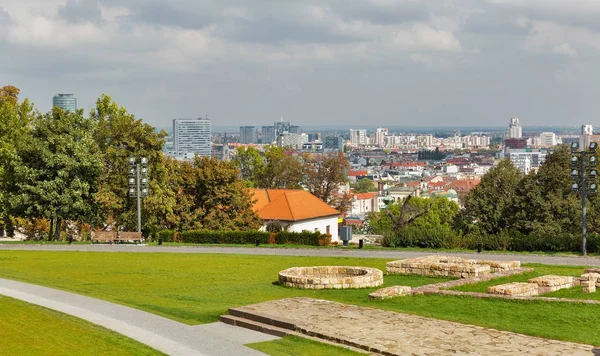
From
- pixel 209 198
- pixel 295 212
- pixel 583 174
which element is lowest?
pixel 295 212

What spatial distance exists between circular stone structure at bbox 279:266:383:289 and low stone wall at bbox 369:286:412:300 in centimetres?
232

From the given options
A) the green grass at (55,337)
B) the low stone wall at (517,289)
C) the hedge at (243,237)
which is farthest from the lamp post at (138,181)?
the low stone wall at (517,289)

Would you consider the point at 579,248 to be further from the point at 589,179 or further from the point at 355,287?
the point at 355,287

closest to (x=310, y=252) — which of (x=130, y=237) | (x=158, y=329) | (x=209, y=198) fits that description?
(x=130, y=237)

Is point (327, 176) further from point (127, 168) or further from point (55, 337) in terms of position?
point (55, 337)

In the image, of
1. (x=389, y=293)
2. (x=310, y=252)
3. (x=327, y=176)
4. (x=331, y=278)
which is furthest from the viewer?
(x=327, y=176)

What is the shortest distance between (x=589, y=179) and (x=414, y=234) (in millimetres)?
9775

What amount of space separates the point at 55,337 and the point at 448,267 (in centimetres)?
1492

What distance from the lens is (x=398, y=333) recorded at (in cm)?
1619

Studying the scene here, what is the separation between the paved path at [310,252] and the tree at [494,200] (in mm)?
16097

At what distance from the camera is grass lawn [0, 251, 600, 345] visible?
18.3 m

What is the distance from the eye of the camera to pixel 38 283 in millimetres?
25688

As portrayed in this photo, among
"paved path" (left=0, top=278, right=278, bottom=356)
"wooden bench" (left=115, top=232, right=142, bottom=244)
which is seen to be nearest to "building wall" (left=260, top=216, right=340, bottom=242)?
"wooden bench" (left=115, top=232, right=142, bottom=244)

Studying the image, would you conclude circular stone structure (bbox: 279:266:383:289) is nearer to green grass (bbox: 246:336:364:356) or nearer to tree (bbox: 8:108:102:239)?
green grass (bbox: 246:336:364:356)
